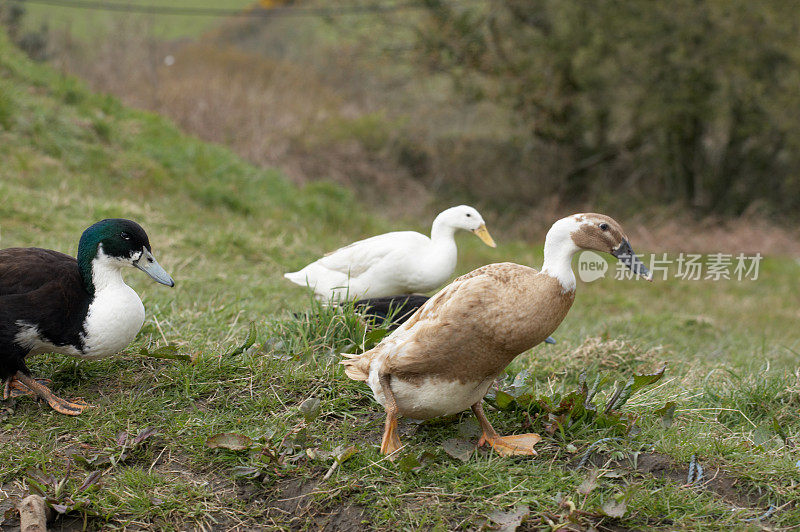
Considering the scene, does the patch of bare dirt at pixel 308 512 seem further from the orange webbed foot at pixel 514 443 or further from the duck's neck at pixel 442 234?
the duck's neck at pixel 442 234

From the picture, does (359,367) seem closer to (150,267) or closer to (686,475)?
(150,267)

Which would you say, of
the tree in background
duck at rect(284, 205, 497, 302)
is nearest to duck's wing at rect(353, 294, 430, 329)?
duck at rect(284, 205, 497, 302)

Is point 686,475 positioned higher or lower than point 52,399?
lower

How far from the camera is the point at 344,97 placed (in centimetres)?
1658

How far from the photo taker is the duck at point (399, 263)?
4578 mm

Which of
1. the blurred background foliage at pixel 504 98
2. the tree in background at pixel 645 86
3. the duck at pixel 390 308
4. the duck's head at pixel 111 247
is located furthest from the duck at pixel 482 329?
the tree in background at pixel 645 86

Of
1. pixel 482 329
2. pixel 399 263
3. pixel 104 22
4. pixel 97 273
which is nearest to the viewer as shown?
pixel 482 329

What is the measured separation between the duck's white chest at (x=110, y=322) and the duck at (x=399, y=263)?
1288mm

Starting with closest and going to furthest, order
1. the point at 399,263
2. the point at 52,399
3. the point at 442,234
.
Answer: the point at 52,399, the point at 399,263, the point at 442,234

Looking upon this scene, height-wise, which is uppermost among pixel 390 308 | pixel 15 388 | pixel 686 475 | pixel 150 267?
pixel 150 267

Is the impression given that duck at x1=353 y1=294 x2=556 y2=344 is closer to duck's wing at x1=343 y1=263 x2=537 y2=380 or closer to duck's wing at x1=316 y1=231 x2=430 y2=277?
duck's wing at x1=316 y1=231 x2=430 y2=277

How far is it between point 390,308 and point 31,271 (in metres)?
1.82

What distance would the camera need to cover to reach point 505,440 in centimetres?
302

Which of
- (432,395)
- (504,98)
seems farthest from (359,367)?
(504,98)
